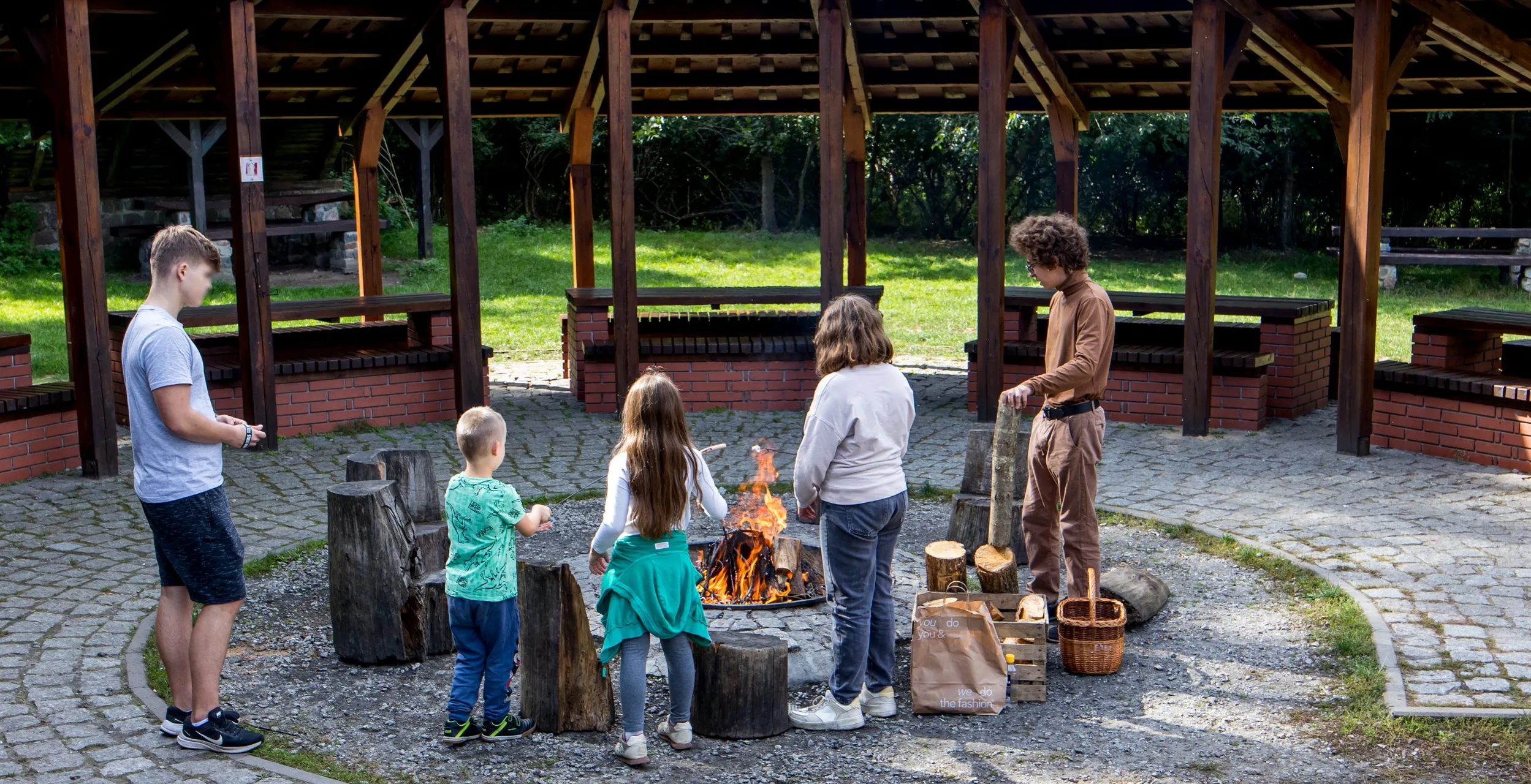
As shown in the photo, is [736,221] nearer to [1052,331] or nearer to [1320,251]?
[1320,251]

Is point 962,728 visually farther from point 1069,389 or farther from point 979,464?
point 979,464

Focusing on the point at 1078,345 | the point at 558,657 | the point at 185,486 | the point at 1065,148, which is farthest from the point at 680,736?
the point at 1065,148

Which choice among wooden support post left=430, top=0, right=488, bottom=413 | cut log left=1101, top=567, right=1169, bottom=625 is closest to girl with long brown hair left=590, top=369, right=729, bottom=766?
cut log left=1101, top=567, right=1169, bottom=625

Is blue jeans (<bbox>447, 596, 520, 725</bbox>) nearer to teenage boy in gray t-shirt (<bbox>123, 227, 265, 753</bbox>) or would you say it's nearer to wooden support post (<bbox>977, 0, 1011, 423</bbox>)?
teenage boy in gray t-shirt (<bbox>123, 227, 265, 753</bbox>)

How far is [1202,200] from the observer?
9773 millimetres

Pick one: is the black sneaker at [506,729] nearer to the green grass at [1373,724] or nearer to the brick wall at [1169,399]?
the green grass at [1373,724]

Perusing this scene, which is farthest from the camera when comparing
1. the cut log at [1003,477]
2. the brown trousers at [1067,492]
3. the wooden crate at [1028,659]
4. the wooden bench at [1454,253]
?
the wooden bench at [1454,253]

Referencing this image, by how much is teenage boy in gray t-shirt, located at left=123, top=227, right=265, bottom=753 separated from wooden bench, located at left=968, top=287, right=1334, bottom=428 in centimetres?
680

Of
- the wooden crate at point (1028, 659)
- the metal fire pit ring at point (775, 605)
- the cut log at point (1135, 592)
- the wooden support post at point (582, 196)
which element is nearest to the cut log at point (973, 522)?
the cut log at point (1135, 592)

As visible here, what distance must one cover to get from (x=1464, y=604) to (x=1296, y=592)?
2.33 ft

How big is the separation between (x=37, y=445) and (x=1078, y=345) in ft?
22.5

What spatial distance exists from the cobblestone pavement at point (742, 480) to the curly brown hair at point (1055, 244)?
2073 millimetres

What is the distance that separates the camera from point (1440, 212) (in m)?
23.9

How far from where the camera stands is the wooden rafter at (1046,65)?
34.9 ft
